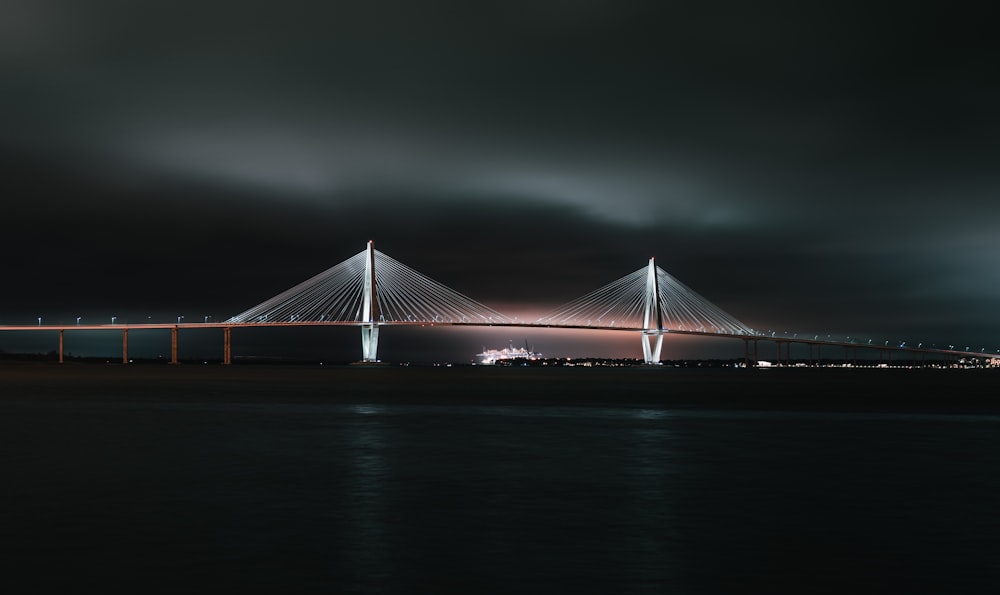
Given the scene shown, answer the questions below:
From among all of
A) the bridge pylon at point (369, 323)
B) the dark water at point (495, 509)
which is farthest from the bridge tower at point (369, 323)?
the dark water at point (495, 509)

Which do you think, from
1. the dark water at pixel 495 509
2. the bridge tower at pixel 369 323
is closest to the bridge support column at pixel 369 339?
the bridge tower at pixel 369 323

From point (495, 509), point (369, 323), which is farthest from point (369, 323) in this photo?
point (495, 509)

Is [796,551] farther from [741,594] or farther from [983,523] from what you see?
[983,523]

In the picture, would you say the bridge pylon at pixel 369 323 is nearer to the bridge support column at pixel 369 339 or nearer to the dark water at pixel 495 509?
the bridge support column at pixel 369 339

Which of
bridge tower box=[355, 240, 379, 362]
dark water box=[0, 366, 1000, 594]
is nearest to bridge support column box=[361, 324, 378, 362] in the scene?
bridge tower box=[355, 240, 379, 362]

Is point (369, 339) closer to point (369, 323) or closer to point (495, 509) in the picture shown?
point (369, 323)

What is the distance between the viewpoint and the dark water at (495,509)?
9.36m

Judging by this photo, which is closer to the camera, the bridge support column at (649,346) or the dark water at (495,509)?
the dark water at (495,509)

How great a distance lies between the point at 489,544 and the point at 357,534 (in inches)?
68.7

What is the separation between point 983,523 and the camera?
1253cm

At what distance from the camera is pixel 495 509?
44.9 ft

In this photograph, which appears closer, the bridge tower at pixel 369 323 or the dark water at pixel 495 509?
the dark water at pixel 495 509

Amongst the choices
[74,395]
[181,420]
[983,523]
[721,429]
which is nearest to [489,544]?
[983,523]

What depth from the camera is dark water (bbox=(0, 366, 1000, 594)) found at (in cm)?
936
